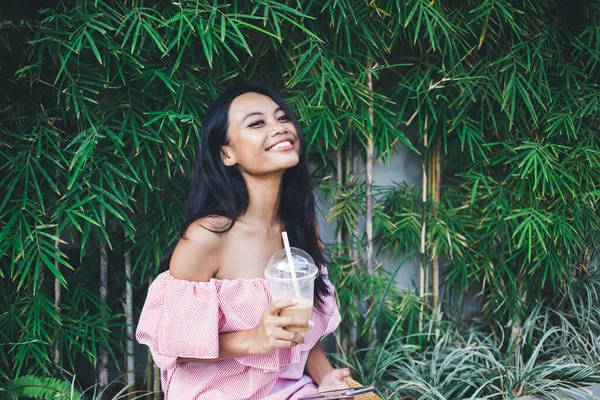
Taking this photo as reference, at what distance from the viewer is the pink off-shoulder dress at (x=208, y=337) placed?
1.38 metres

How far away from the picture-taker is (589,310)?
278 centimetres

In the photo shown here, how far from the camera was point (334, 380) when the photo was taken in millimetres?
1566

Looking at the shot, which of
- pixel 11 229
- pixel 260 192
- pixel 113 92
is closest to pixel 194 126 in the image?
pixel 113 92

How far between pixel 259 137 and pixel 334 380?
2.35ft

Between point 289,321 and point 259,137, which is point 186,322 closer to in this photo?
point 289,321

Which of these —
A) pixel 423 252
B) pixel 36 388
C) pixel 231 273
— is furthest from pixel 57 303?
pixel 423 252

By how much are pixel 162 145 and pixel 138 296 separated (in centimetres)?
77

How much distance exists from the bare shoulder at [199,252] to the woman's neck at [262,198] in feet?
0.38

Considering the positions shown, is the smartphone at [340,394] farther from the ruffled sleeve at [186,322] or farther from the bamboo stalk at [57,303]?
the bamboo stalk at [57,303]

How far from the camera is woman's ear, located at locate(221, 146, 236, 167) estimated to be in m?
1.55

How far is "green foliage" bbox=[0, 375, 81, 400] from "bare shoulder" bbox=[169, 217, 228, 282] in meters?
0.87

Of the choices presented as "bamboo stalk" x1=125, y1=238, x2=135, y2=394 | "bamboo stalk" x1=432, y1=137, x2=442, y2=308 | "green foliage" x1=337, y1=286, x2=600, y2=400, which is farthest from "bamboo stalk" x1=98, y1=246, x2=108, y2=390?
"bamboo stalk" x1=432, y1=137, x2=442, y2=308

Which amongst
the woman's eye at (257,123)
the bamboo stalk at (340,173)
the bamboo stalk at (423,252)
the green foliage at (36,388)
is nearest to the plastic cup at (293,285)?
the woman's eye at (257,123)

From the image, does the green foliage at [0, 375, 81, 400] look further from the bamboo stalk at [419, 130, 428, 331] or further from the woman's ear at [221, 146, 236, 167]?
the bamboo stalk at [419, 130, 428, 331]
